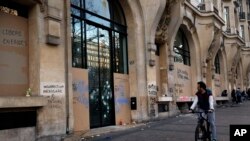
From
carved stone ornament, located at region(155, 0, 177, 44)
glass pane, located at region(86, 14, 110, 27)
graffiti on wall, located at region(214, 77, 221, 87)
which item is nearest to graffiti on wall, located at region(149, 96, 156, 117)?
carved stone ornament, located at region(155, 0, 177, 44)

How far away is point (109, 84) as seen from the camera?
16.3 m

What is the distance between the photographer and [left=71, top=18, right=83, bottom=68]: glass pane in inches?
548

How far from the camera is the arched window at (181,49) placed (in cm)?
2423

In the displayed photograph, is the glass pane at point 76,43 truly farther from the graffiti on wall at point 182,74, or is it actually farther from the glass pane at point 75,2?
the graffiti on wall at point 182,74

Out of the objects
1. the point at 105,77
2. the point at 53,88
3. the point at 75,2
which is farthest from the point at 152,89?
the point at 53,88

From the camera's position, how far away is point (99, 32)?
15.9 meters

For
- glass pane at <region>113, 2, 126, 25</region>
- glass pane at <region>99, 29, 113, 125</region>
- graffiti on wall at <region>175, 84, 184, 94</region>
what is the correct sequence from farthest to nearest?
graffiti on wall at <region>175, 84, 184, 94</region>, glass pane at <region>113, 2, 126, 25</region>, glass pane at <region>99, 29, 113, 125</region>

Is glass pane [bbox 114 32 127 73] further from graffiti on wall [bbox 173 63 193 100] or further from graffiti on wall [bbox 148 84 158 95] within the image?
graffiti on wall [bbox 173 63 193 100]

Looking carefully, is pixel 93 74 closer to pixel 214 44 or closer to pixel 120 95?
pixel 120 95

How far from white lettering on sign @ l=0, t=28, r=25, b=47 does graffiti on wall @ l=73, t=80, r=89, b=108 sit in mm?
2961

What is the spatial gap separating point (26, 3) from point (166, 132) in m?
6.00

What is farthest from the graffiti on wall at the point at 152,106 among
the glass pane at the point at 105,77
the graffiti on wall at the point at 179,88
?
the graffiti on wall at the point at 179,88

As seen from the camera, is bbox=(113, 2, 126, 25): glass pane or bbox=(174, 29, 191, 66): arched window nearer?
bbox=(113, 2, 126, 25): glass pane

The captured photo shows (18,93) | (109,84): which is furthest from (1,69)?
(109,84)
